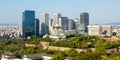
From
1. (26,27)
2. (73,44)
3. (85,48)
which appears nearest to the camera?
(85,48)

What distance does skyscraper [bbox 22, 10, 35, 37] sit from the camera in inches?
1975

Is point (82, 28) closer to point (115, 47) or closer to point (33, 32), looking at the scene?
point (33, 32)

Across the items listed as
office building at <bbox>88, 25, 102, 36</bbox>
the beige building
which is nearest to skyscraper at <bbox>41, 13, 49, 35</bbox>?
office building at <bbox>88, 25, 102, 36</bbox>

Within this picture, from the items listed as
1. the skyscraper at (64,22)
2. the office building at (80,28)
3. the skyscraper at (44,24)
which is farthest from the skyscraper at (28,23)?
the skyscraper at (64,22)

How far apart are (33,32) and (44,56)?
105 feet

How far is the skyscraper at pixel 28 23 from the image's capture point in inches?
1975

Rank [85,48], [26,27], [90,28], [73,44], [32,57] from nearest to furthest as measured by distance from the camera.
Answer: [32,57] < [85,48] < [73,44] < [26,27] < [90,28]

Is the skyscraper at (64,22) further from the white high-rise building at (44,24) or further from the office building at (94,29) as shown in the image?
the office building at (94,29)

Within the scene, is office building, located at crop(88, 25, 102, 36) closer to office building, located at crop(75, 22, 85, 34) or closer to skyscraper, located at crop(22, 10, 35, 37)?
office building, located at crop(75, 22, 85, 34)

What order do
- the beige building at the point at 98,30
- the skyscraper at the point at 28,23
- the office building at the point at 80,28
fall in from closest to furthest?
the skyscraper at the point at 28,23
the beige building at the point at 98,30
the office building at the point at 80,28

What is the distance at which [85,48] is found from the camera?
25359 mm

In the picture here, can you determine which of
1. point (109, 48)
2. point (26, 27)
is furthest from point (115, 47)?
point (26, 27)

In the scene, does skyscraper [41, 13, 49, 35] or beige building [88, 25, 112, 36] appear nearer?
beige building [88, 25, 112, 36]

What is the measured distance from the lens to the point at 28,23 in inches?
2055
